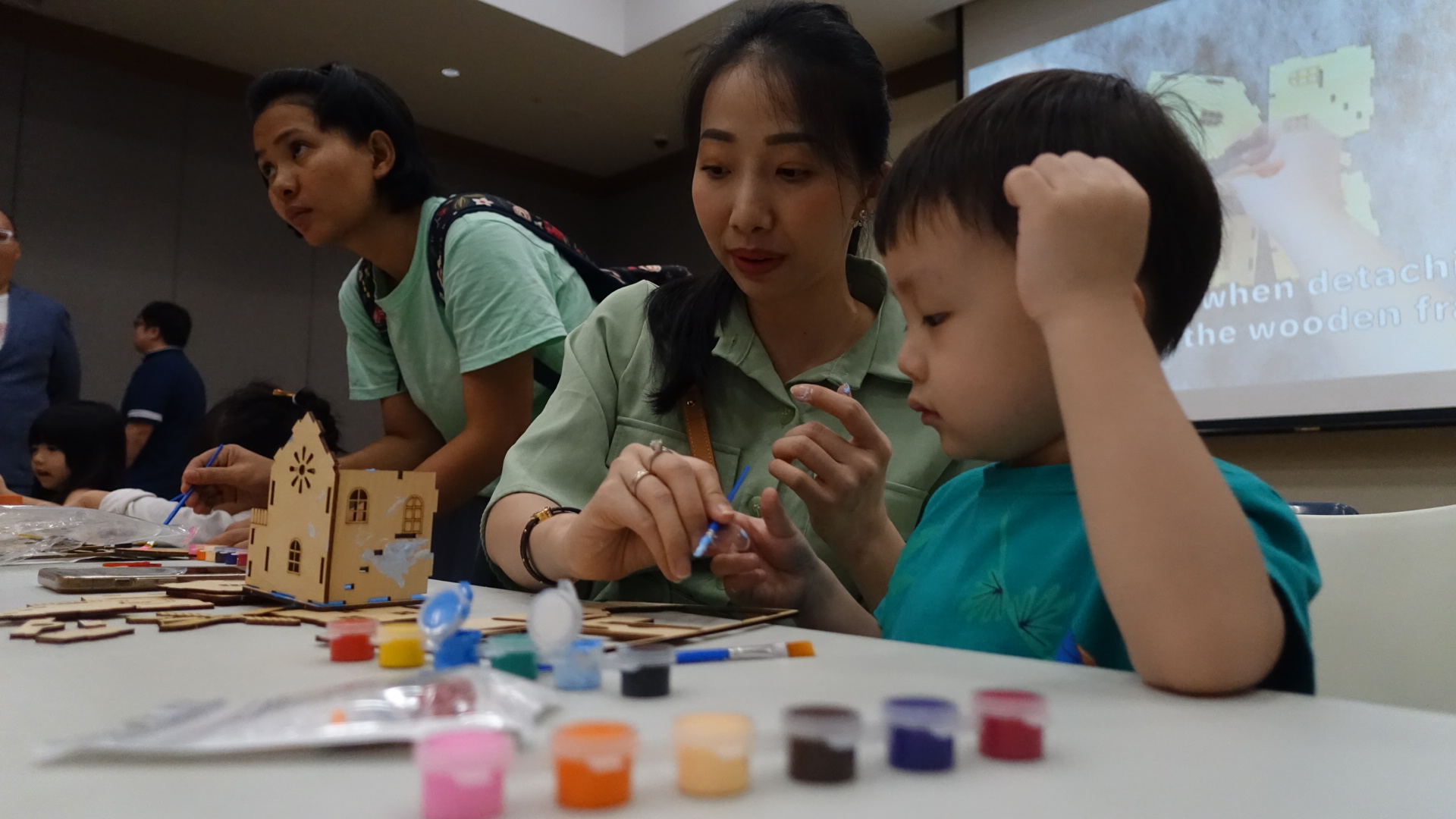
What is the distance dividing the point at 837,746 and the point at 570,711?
0.48ft

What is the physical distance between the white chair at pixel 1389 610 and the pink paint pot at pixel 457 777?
2.30 feet

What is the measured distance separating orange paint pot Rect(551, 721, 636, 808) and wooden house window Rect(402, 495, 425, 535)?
501mm

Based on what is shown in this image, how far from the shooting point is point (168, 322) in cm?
360

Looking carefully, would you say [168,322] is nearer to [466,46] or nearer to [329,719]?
[466,46]

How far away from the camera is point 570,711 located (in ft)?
1.32

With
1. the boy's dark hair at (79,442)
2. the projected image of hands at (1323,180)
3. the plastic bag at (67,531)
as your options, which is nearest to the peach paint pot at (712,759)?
the plastic bag at (67,531)

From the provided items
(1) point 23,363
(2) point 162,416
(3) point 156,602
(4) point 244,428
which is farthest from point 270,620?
(2) point 162,416

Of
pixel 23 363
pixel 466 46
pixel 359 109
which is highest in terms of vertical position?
pixel 466 46

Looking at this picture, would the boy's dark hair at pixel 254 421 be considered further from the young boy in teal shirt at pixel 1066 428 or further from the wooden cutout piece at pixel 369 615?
the young boy in teal shirt at pixel 1066 428

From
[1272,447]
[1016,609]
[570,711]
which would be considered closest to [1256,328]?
[1272,447]

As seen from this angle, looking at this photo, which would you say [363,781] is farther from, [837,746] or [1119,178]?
[1119,178]

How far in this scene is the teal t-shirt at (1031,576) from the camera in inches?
19.6

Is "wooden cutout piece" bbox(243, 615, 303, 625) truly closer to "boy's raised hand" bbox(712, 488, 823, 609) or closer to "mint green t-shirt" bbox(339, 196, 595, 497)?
"boy's raised hand" bbox(712, 488, 823, 609)

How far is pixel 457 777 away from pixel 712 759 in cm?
8
